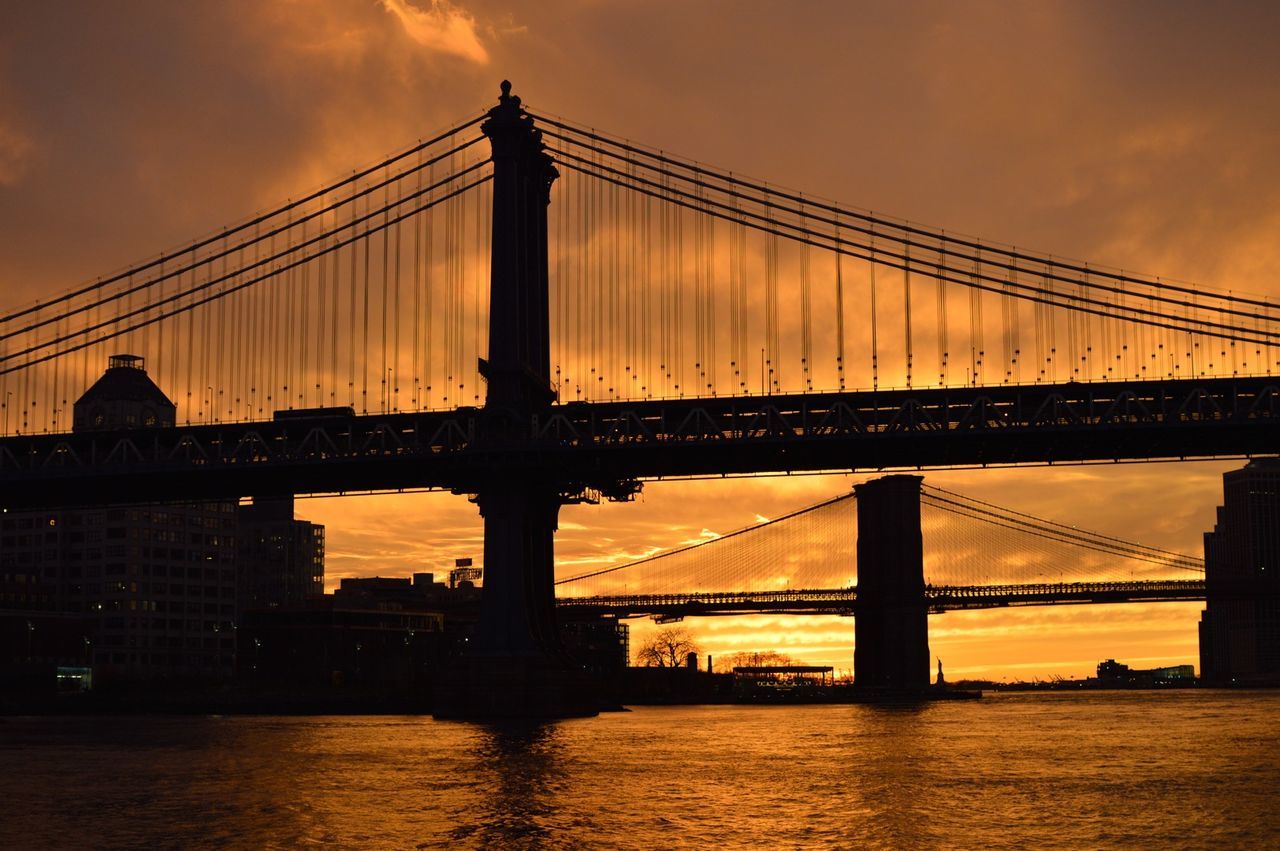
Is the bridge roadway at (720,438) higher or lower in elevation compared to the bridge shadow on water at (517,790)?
higher

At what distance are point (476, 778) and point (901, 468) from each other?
39.7 m

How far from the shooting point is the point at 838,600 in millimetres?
170375

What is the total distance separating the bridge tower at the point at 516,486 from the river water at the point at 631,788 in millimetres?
2709

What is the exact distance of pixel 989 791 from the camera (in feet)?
164

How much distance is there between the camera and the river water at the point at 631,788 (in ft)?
130

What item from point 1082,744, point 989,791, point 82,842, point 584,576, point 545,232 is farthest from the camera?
point 584,576

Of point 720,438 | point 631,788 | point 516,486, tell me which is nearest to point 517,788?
point 631,788

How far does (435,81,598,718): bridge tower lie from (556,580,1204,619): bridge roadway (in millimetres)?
77539

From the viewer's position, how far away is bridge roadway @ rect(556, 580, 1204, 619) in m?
167

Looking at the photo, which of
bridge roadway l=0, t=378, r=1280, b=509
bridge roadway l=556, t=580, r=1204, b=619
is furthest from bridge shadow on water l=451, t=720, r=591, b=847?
bridge roadway l=556, t=580, r=1204, b=619

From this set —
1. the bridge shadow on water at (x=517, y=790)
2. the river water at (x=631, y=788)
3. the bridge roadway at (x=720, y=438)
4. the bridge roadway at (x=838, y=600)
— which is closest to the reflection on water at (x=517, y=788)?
the bridge shadow on water at (x=517, y=790)

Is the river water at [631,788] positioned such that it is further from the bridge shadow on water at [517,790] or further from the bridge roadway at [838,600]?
the bridge roadway at [838,600]

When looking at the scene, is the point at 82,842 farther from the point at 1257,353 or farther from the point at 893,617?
the point at 893,617

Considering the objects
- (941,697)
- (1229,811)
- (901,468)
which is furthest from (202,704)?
(1229,811)
